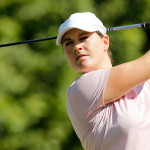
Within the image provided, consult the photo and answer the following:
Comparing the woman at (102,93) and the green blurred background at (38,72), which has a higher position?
the green blurred background at (38,72)

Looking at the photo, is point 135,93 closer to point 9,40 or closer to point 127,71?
point 127,71

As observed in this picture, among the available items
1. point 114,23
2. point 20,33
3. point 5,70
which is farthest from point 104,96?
point 114,23

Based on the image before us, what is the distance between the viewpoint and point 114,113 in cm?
140

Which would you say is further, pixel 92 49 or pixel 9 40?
pixel 9 40

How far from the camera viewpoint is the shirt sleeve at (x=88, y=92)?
1427mm

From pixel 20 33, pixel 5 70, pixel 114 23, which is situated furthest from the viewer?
pixel 114 23

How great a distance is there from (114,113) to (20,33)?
105 inches

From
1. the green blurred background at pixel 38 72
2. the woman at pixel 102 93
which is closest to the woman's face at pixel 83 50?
the woman at pixel 102 93

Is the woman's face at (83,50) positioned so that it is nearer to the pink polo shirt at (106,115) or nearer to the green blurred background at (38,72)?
the pink polo shirt at (106,115)

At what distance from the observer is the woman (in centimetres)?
137

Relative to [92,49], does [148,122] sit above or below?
below

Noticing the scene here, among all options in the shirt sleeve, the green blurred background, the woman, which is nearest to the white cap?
the woman

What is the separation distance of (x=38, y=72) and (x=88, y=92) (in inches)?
101

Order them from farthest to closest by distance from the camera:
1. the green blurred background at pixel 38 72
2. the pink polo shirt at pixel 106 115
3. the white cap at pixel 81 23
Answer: the green blurred background at pixel 38 72 < the white cap at pixel 81 23 < the pink polo shirt at pixel 106 115
